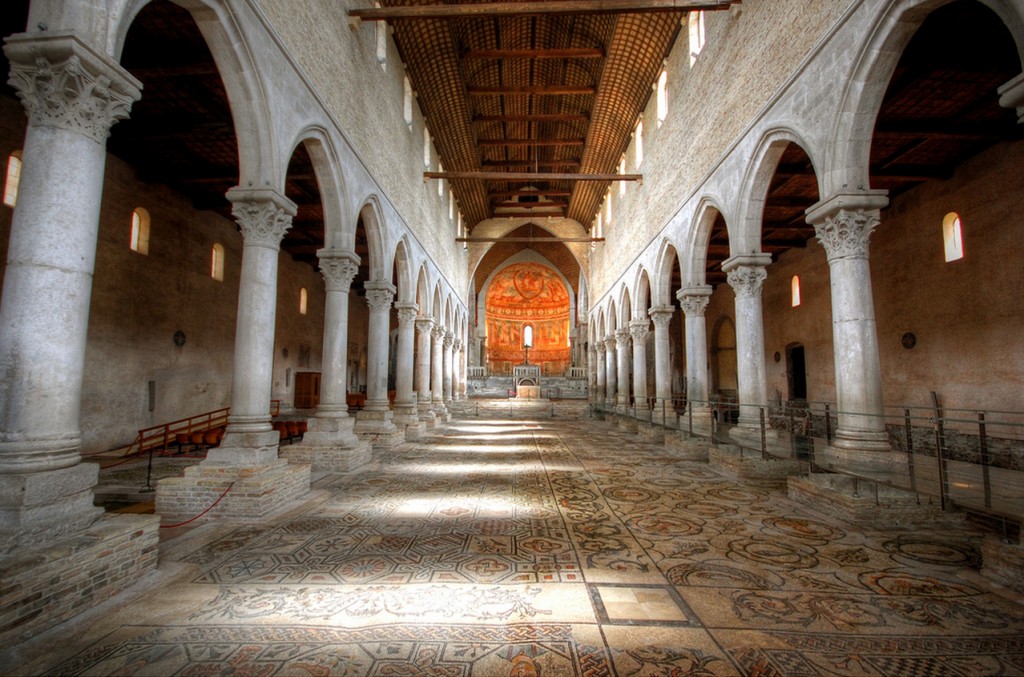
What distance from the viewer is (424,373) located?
60.1ft

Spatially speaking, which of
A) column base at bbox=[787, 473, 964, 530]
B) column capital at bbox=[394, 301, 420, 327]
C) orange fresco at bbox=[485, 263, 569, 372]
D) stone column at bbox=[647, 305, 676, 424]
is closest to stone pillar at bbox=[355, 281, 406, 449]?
column capital at bbox=[394, 301, 420, 327]

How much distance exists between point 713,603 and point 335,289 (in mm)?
8921

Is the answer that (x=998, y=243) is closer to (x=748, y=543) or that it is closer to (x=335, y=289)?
(x=748, y=543)

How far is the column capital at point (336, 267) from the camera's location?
1002 centimetres

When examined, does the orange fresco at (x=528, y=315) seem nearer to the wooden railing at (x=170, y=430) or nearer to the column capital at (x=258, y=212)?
the wooden railing at (x=170, y=430)

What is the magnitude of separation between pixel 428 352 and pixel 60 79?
15.3m

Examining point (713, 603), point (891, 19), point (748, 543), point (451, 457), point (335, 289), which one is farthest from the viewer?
point (451, 457)

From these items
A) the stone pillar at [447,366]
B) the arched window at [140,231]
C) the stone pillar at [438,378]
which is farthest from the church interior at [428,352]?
the stone pillar at [447,366]

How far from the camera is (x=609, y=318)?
25766mm

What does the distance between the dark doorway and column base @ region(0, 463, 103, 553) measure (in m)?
21.2

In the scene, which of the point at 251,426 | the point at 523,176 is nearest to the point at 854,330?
the point at 251,426

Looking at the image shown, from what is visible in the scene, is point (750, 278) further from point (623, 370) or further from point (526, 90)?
point (526, 90)

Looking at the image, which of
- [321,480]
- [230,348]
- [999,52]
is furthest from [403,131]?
[999,52]

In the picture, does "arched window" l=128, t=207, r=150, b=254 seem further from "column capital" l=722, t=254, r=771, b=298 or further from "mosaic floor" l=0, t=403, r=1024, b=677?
"column capital" l=722, t=254, r=771, b=298
